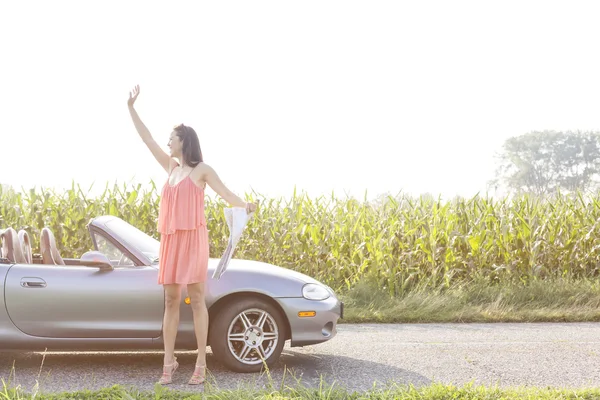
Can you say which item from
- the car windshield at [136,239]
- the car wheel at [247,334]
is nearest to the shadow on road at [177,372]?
the car wheel at [247,334]

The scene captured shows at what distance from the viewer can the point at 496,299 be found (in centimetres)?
1311

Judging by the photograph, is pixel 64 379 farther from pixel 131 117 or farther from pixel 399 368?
pixel 399 368

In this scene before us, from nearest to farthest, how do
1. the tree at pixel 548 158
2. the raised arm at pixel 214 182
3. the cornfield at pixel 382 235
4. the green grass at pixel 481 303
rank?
the raised arm at pixel 214 182 < the green grass at pixel 481 303 < the cornfield at pixel 382 235 < the tree at pixel 548 158

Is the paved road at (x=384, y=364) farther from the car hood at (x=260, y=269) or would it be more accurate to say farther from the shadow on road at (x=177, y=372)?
the car hood at (x=260, y=269)

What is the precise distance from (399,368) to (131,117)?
3401 mm

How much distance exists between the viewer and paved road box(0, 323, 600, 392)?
22.6ft

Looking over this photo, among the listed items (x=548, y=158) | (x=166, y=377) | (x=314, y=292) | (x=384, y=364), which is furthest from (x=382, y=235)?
(x=548, y=158)

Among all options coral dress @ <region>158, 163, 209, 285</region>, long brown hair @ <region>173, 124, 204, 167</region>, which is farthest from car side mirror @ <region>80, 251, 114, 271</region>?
long brown hair @ <region>173, 124, 204, 167</region>

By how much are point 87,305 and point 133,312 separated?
1.35 feet

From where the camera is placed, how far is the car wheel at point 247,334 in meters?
7.00

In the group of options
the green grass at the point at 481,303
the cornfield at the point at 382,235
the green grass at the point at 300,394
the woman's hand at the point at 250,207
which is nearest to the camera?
the green grass at the point at 300,394

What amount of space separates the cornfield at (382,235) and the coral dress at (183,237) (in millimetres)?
7167

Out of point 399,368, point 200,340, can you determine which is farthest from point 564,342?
point 200,340

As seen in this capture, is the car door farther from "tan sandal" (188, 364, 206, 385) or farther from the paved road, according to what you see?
"tan sandal" (188, 364, 206, 385)
